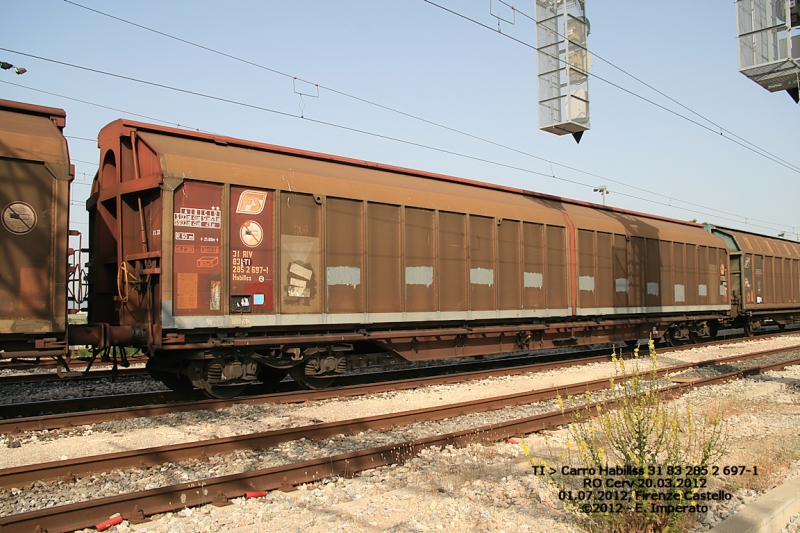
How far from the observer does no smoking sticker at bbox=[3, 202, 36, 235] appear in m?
7.02

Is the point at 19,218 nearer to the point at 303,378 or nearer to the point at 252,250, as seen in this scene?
the point at 252,250

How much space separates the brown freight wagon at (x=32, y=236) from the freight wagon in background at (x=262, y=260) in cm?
2

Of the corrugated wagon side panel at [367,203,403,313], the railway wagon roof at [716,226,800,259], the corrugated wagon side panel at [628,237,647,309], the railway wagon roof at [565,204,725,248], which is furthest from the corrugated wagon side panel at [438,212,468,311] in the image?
the railway wagon roof at [716,226,800,259]

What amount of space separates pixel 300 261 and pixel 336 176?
176 centimetres

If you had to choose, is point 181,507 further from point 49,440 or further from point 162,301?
point 162,301

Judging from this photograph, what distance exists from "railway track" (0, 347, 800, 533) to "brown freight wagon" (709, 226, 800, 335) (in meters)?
16.8

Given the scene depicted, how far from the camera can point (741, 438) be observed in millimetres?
7367

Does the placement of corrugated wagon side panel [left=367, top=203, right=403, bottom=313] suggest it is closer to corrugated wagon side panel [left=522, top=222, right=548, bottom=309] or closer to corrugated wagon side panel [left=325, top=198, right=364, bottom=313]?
corrugated wagon side panel [left=325, top=198, right=364, bottom=313]

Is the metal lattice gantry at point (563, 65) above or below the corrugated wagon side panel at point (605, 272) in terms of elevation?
above

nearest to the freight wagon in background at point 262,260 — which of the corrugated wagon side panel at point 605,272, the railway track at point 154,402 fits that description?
the railway track at point 154,402

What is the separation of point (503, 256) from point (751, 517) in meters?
9.10

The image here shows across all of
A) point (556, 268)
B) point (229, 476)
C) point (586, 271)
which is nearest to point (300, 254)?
point (229, 476)

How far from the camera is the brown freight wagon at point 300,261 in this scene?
8.59 m

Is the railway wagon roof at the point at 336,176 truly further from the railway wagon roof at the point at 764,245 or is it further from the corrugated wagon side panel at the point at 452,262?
the railway wagon roof at the point at 764,245
